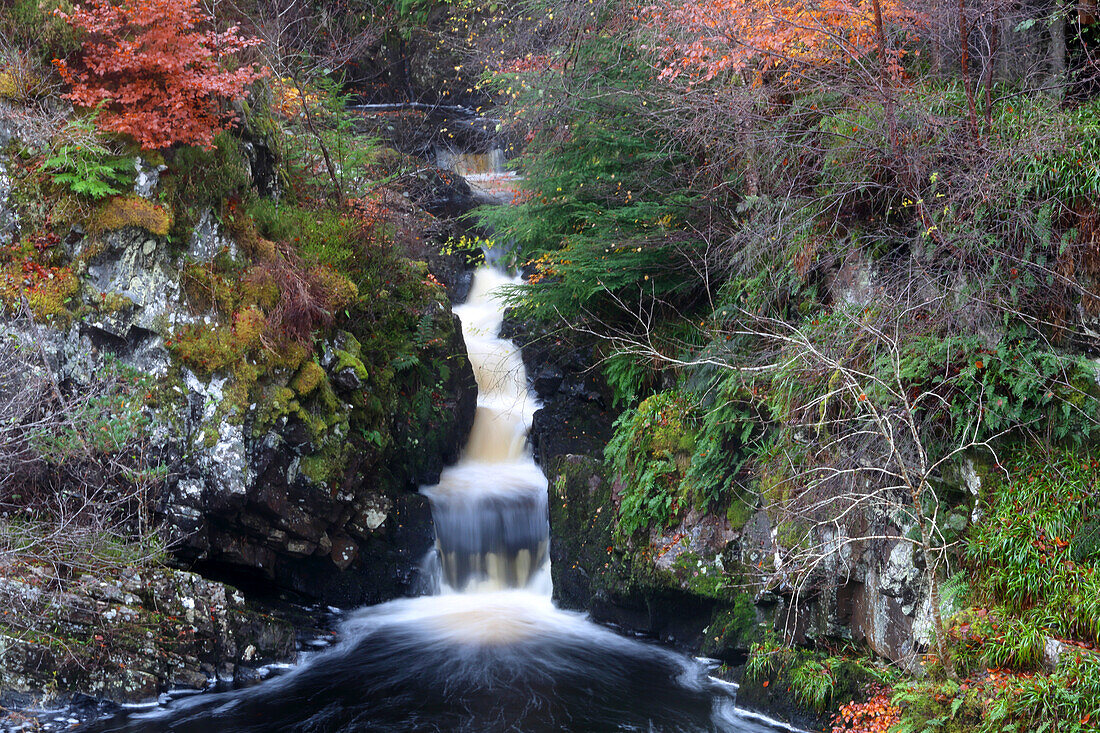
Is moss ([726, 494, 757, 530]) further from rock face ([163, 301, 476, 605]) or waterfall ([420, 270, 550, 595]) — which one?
rock face ([163, 301, 476, 605])

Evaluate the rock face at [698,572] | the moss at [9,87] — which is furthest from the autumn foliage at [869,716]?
the moss at [9,87]

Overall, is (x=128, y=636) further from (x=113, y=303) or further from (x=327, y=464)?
(x=113, y=303)

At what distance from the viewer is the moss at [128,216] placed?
30.6ft

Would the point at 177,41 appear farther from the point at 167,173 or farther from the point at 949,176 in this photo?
the point at 949,176

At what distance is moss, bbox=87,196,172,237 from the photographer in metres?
9.31

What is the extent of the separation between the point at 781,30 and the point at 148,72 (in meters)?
7.35

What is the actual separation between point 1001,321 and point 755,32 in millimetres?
3965

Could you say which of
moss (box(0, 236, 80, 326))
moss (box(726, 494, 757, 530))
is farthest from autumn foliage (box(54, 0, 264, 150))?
moss (box(726, 494, 757, 530))

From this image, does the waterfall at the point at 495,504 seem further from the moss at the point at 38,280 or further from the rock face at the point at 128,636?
the moss at the point at 38,280

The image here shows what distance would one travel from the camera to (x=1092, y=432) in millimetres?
6223

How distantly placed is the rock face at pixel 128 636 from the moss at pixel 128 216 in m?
3.96

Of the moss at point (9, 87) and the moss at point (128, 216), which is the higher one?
the moss at point (9, 87)

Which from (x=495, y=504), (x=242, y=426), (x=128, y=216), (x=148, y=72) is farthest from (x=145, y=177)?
(x=495, y=504)

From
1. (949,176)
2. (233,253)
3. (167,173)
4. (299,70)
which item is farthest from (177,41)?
(949,176)
